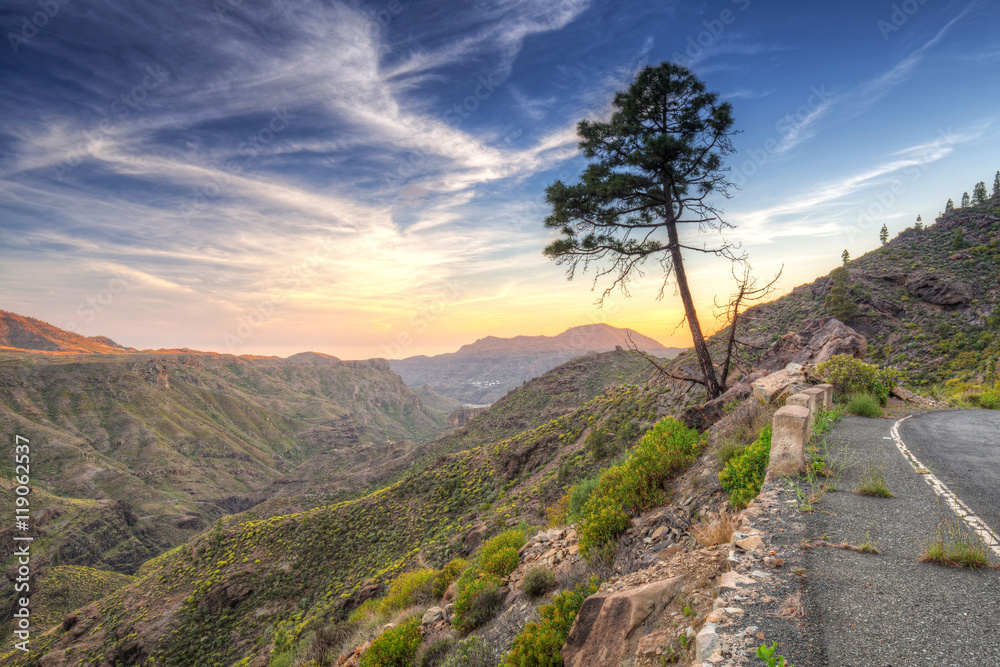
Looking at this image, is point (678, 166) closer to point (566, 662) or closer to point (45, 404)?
point (566, 662)

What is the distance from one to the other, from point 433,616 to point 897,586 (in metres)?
7.96

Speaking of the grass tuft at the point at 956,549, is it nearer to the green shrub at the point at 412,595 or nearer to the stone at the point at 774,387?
the stone at the point at 774,387

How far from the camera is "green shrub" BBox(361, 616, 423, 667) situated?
6910 millimetres

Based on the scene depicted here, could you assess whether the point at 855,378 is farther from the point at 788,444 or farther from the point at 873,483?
the point at 873,483

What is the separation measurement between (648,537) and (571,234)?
7.77 metres

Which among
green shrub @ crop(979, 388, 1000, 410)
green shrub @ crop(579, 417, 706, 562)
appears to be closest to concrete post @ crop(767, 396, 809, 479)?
green shrub @ crop(579, 417, 706, 562)

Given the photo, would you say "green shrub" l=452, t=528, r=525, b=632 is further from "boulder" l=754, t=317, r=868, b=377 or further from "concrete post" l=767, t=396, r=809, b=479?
"boulder" l=754, t=317, r=868, b=377

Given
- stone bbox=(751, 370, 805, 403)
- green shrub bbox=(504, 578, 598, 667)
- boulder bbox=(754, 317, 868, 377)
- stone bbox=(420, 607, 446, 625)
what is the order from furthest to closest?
boulder bbox=(754, 317, 868, 377), stone bbox=(751, 370, 805, 403), stone bbox=(420, 607, 446, 625), green shrub bbox=(504, 578, 598, 667)

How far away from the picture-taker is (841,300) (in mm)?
29703

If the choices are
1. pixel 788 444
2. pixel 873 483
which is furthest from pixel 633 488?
pixel 873 483

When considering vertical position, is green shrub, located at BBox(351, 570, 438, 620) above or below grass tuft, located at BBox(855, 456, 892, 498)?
below

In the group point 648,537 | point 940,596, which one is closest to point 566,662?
point 648,537

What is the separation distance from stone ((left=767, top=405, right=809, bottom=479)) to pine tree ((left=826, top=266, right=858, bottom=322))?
31373 mm

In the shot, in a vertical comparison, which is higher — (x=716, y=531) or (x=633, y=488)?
(x=716, y=531)
